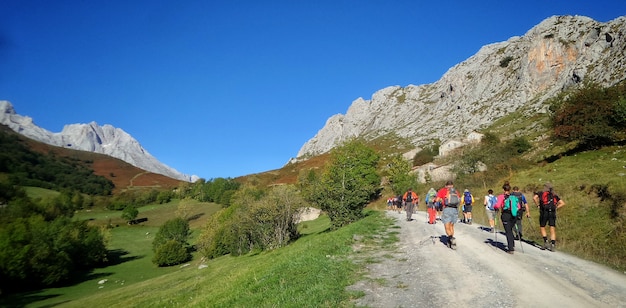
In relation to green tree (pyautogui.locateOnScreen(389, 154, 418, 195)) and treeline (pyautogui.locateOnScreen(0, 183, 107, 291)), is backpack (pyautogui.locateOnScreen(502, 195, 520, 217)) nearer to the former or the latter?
green tree (pyautogui.locateOnScreen(389, 154, 418, 195))

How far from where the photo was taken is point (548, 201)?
1436 cm

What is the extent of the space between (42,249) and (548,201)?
8408cm

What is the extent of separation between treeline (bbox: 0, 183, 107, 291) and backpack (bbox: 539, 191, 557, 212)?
263 ft

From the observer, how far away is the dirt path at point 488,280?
7758mm

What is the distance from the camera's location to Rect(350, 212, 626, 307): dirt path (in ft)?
25.5

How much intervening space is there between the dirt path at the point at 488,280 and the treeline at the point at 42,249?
247 ft

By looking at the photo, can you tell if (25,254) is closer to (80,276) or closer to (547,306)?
(80,276)

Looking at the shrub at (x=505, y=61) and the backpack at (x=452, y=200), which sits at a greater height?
the shrub at (x=505, y=61)

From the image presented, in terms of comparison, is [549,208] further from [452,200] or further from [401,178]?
[401,178]

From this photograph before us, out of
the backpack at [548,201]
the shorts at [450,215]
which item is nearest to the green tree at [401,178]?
the backpack at [548,201]

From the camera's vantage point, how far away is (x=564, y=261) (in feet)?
37.9

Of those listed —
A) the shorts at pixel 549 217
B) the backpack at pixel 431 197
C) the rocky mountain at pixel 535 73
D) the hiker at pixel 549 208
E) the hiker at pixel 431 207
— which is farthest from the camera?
the rocky mountain at pixel 535 73

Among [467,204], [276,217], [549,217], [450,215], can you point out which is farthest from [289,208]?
[549,217]

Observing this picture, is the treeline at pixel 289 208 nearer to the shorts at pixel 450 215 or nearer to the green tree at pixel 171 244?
the green tree at pixel 171 244
